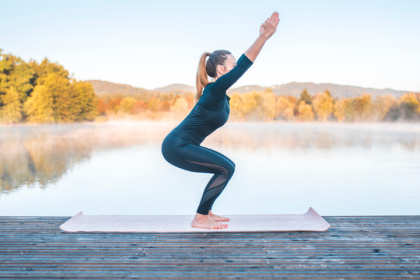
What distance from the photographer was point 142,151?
873 centimetres

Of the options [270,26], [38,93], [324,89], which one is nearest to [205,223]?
[270,26]

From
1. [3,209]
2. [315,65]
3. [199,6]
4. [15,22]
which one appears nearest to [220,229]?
[3,209]

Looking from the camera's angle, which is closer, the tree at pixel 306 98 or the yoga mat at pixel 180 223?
the yoga mat at pixel 180 223

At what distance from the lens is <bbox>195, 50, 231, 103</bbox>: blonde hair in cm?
185

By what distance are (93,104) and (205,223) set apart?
1265 inches

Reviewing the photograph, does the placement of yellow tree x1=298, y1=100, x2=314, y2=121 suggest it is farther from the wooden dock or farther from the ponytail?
the ponytail

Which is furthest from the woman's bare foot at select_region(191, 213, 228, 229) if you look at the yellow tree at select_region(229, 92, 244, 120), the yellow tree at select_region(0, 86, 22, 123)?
the yellow tree at select_region(229, 92, 244, 120)

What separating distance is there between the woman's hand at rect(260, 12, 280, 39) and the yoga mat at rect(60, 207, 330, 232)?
1072mm

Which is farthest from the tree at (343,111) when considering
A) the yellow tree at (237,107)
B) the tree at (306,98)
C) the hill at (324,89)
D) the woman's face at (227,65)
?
the woman's face at (227,65)

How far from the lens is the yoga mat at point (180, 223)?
73.5 inches

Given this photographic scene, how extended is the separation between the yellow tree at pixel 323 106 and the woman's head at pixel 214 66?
2864 centimetres

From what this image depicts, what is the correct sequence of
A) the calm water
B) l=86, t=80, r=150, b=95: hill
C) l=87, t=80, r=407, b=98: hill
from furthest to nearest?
l=86, t=80, r=150, b=95: hill, l=87, t=80, r=407, b=98: hill, the calm water

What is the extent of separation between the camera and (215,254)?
1.54 metres

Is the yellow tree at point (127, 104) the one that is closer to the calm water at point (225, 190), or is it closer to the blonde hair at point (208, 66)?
the calm water at point (225, 190)
